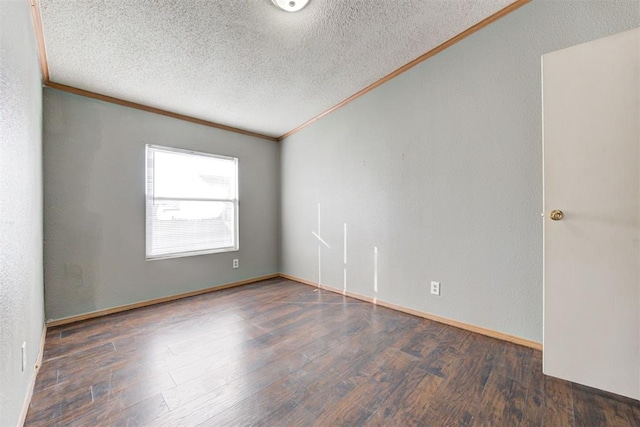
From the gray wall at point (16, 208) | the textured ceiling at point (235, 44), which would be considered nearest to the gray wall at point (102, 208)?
the textured ceiling at point (235, 44)

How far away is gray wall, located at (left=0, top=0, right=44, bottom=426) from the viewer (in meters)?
1.04

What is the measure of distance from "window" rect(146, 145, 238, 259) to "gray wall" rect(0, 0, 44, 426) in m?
1.37

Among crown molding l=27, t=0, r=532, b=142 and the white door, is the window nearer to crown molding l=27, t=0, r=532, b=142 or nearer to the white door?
crown molding l=27, t=0, r=532, b=142

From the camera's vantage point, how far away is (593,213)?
1.44m

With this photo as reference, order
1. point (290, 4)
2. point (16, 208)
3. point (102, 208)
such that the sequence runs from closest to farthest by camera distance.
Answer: point (16, 208) → point (290, 4) → point (102, 208)

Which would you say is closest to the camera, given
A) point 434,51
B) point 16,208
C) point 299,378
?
point 16,208

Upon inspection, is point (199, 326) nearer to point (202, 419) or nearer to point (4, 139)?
point (202, 419)

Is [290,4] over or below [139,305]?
over

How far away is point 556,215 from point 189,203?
141 inches

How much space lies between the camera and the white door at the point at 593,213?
1.35 meters

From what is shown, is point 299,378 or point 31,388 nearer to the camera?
point 31,388

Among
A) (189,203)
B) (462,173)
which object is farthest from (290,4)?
(189,203)

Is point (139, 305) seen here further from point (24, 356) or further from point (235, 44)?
point (235, 44)

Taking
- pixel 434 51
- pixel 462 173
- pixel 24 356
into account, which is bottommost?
pixel 24 356
